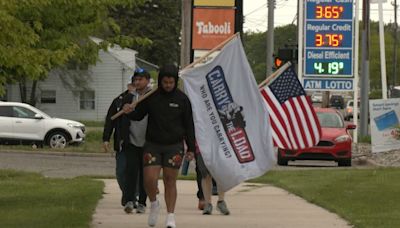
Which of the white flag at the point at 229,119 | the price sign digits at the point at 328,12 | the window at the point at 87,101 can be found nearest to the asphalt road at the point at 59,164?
the price sign digits at the point at 328,12

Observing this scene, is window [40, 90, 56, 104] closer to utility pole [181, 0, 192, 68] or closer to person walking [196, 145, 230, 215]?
utility pole [181, 0, 192, 68]

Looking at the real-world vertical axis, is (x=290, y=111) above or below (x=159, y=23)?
below

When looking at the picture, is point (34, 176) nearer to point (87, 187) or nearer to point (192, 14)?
point (87, 187)

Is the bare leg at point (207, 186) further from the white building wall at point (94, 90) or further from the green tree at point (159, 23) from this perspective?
the green tree at point (159, 23)

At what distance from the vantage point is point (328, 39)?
2983cm

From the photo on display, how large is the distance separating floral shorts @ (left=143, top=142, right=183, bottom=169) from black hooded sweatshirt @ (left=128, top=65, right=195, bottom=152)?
6 cm

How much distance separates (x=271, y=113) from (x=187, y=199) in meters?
3.12

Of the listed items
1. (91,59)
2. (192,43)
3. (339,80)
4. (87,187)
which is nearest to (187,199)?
(87,187)

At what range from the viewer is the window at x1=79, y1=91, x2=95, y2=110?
56.8 metres

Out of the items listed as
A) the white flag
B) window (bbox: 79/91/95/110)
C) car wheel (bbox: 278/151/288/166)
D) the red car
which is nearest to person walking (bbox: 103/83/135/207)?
the white flag

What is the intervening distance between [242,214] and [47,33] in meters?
3.58

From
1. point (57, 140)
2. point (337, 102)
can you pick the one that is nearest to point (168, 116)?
point (57, 140)

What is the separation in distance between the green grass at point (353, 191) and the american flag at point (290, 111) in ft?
3.85

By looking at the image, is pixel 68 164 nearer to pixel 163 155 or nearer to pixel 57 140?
pixel 57 140
